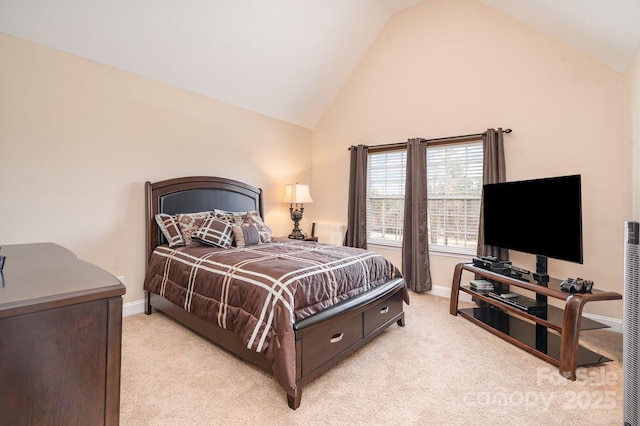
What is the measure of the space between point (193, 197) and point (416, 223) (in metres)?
2.78

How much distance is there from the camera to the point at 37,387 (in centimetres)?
81

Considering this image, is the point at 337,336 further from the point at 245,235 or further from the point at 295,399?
the point at 245,235

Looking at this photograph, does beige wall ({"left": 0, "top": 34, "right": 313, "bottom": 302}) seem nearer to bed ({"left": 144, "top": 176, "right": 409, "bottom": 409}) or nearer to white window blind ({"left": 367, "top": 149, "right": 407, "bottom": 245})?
bed ({"left": 144, "top": 176, "right": 409, "bottom": 409})

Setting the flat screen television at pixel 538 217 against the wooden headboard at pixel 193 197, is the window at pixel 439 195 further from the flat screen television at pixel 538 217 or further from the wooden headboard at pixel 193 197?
the wooden headboard at pixel 193 197

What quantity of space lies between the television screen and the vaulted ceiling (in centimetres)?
125

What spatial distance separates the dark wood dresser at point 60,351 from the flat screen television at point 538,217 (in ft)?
10.00

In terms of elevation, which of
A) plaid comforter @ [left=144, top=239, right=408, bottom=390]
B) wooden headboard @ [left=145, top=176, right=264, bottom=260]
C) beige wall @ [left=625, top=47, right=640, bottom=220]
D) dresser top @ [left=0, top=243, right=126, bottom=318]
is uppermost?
beige wall @ [left=625, top=47, right=640, bottom=220]

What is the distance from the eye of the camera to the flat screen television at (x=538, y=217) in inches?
96.3

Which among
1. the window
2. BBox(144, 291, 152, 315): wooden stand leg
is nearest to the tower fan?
the window

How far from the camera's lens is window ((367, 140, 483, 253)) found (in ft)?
12.3

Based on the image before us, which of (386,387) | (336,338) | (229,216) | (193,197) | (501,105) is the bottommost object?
(386,387)

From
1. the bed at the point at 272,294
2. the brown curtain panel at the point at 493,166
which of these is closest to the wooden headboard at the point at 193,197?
the bed at the point at 272,294

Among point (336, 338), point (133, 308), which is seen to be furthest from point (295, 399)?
point (133, 308)

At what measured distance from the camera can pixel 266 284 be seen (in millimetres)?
1960
